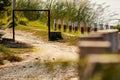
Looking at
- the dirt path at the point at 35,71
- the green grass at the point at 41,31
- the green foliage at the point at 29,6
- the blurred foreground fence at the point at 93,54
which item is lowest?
the dirt path at the point at 35,71

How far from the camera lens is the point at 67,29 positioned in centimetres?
2361

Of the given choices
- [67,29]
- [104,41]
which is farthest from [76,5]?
[104,41]

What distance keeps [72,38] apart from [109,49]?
17669 mm

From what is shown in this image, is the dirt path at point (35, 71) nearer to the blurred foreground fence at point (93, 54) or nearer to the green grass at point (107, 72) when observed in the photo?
the blurred foreground fence at point (93, 54)

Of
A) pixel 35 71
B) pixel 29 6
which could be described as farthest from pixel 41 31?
pixel 35 71

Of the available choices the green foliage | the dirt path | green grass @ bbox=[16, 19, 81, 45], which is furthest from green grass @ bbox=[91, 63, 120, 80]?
the green foliage

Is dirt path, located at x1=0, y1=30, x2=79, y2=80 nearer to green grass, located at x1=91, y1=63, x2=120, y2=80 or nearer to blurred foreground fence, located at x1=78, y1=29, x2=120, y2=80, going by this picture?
blurred foreground fence, located at x1=78, y1=29, x2=120, y2=80

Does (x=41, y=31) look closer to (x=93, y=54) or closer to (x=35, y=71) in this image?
(x=35, y=71)

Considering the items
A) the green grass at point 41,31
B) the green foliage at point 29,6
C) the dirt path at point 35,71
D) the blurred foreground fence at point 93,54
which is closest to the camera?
the blurred foreground fence at point 93,54

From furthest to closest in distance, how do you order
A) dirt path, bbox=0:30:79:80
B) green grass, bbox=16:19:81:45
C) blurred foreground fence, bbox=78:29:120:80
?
1. green grass, bbox=16:19:81:45
2. dirt path, bbox=0:30:79:80
3. blurred foreground fence, bbox=78:29:120:80

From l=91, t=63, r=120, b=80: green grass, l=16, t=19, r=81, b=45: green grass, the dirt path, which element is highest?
l=91, t=63, r=120, b=80: green grass

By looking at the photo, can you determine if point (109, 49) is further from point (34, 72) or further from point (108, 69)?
point (34, 72)

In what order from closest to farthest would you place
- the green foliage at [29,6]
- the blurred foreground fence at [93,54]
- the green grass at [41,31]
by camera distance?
the blurred foreground fence at [93,54] → the green grass at [41,31] → the green foliage at [29,6]

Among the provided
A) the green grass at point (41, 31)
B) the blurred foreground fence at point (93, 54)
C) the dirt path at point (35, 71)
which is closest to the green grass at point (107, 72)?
the blurred foreground fence at point (93, 54)
